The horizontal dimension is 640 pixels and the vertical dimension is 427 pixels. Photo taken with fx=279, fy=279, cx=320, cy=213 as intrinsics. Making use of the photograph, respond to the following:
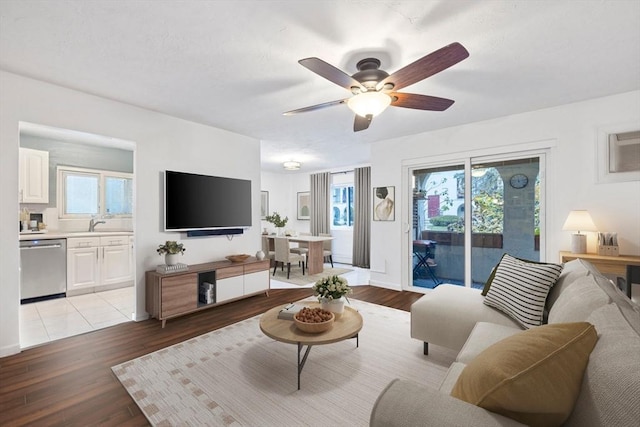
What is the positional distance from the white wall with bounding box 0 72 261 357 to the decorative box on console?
4356 millimetres

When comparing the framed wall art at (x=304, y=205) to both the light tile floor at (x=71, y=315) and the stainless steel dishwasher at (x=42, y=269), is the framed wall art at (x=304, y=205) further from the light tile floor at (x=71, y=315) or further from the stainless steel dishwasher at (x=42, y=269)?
the stainless steel dishwasher at (x=42, y=269)

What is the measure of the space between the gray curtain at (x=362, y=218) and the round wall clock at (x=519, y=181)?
10.7 feet

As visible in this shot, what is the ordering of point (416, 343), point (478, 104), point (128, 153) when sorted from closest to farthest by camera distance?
1. point (416, 343)
2. point (478, 104)
3. point (128, 153)

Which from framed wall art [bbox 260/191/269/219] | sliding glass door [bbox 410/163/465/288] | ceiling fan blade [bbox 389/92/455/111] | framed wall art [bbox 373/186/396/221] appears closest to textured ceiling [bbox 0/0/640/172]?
ceiling fan blade [bbox 389/92/455/111]

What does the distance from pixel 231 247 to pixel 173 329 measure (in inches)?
58.6

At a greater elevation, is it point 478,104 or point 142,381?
point 478,104

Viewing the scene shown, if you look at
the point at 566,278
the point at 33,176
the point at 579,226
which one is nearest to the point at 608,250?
the point at 579,226

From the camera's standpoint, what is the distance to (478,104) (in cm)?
324

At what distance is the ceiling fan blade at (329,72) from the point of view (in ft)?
5.75

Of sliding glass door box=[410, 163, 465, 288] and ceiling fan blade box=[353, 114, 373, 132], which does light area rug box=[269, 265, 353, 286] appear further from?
ceiling fan blade box=[353, 114, 373, 132]

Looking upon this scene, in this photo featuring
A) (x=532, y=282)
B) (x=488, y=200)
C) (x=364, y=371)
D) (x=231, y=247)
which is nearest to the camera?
(x=532, y=282)

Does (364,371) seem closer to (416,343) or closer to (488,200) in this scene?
(416,343)

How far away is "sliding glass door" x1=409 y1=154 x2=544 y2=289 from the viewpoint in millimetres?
3703

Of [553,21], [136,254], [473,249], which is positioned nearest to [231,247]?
[136,254]
